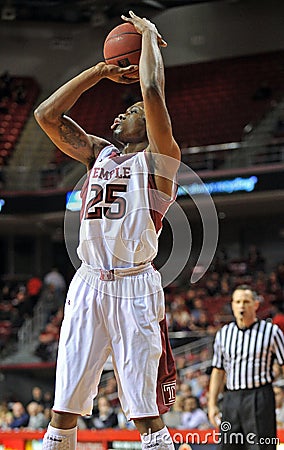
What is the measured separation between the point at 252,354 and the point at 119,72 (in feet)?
8.84

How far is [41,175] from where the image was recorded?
17.3 m

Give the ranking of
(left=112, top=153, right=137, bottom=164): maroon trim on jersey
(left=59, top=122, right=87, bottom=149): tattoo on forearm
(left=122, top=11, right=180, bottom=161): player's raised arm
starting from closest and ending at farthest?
(left=122, top=11, right=180, bottom=161): player's raised arm → (left=112, top=153, right=137, bottom=164): maroon trim on jersey → (left=59, top=122, right=87, bottom=149): tattoo on forearm

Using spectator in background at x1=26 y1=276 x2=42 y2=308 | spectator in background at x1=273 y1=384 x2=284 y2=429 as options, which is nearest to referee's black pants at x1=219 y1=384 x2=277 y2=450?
spectator in background at x1=273 y1=384 x2=284 y2=429

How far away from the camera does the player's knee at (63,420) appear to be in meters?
3.70

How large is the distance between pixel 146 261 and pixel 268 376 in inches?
96.4

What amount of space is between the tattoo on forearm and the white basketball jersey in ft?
0.91

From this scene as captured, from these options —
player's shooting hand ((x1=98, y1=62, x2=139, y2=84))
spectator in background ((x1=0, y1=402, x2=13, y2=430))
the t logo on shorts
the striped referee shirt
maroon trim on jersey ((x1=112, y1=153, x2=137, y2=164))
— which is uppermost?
player's shooting hand ((x1=98, y1=62, x2=139, y2=84))

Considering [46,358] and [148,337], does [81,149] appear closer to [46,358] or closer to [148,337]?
[148,337]

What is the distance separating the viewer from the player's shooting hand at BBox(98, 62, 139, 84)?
12.8 feet

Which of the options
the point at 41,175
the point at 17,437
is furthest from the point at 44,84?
the point at 17,437

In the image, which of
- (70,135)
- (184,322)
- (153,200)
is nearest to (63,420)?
(153,200)

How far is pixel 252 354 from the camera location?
595 cm

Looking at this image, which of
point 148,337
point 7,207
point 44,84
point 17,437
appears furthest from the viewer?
point 44,84

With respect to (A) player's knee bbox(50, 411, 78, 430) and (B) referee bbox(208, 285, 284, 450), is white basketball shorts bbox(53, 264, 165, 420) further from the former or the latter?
(B) referee bbox(208, 285, 284, 450)
